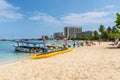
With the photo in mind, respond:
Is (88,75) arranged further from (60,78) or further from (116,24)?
(116,24)

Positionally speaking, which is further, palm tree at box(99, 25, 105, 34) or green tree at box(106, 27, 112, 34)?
green tree at box(106, 27, 112, 34)

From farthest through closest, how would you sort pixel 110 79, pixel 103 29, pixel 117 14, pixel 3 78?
1. pixel 103 29
2. pixel 117 14
3. pixel 3 78
4. pixel 110 79

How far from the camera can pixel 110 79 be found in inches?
394

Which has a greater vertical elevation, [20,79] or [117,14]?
[117,14]

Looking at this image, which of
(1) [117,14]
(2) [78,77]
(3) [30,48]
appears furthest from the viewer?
(3) [30,48]

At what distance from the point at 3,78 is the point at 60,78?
3.37 meters

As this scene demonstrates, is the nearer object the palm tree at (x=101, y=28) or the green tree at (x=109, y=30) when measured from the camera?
the palm tree at (x=101, y=28)

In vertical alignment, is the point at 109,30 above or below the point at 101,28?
below

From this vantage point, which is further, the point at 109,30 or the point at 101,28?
the point at 109,30

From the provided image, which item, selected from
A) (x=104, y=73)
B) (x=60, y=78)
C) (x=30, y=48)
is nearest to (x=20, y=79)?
(x=60, y=78)

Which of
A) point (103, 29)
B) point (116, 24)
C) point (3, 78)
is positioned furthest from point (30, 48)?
point (103, 29)

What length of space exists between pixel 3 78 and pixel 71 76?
3870mm

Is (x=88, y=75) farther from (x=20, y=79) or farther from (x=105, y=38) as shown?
(x=105, y=38)

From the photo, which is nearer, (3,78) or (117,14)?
(3,78)
